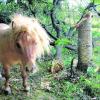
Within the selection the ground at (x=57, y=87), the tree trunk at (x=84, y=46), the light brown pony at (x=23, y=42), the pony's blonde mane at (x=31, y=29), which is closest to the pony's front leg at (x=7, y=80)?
the ground at (x=57, y=87)

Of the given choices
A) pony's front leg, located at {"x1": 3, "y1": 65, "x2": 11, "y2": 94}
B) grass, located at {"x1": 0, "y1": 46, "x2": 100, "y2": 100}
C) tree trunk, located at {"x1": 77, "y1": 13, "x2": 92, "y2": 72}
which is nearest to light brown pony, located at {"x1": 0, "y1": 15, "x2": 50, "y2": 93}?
pony's front leg, located at {"x1": 3, "y1": 65, "x2": 11, "y2": 94}

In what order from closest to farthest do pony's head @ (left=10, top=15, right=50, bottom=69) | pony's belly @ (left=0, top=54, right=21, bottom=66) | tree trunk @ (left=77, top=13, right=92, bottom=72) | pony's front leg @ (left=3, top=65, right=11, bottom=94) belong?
pony's head @ (left=10, top=15, right=50, bottom=69)
pony's belly @ (left=0, top=54, right=21, bottom=66)
pony's front leg @ (left=3, top=65, right=11, bottom=94)
tree trunk @ (left=77, top=13, right=92, bottom=72)

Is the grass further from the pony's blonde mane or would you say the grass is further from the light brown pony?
the pony's blonde mane

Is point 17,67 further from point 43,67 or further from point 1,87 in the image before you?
point 1,87

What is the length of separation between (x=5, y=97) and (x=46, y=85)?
2.30 ft

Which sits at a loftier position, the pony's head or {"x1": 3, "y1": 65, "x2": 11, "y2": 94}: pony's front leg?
the pony's head

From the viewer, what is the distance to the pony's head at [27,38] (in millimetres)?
3182

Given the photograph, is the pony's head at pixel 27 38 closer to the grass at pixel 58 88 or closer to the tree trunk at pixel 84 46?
the grass at pixel 58 88

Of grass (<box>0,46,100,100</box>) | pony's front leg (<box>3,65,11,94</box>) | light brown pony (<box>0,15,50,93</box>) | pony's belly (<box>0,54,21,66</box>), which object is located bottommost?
grass (<box>0,46,100,100</box>)

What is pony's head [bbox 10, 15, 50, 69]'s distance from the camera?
3182 mm

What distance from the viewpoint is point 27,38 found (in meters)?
3.18

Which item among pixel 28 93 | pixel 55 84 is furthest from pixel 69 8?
pixel 28 93

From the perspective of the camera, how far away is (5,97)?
147 inches

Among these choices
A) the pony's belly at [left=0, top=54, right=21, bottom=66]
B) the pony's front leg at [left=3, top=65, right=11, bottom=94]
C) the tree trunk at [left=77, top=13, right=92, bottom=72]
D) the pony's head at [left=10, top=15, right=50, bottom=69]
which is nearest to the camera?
the pony's head at [left=10, top=15, right=50, bottom=69]
